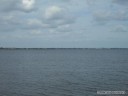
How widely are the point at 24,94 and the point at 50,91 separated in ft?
13.9

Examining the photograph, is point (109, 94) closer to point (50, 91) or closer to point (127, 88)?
point (127, 88)

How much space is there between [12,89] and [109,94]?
16.7 meters

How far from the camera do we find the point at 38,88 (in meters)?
36.9

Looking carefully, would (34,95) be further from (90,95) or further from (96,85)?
(96,85)

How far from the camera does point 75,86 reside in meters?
37.6

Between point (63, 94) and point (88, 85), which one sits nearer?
point (63, 94)

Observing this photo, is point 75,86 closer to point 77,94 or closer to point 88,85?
point 88,85

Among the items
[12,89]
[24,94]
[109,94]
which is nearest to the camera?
[109,94]

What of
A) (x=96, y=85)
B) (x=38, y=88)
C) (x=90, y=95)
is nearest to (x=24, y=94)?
(x=38, y=88)

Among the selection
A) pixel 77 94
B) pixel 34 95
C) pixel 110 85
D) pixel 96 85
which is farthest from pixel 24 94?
pixel 110 85

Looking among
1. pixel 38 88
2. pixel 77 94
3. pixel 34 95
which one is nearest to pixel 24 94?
pixel 34 95

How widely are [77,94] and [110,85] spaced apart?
8.40m

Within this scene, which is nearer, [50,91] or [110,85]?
[50,91]

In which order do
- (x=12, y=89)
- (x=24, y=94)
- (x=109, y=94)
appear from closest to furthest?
1. (x=109, y=94)
2. (x=24, y=94)
3. (x=12, y=89)
